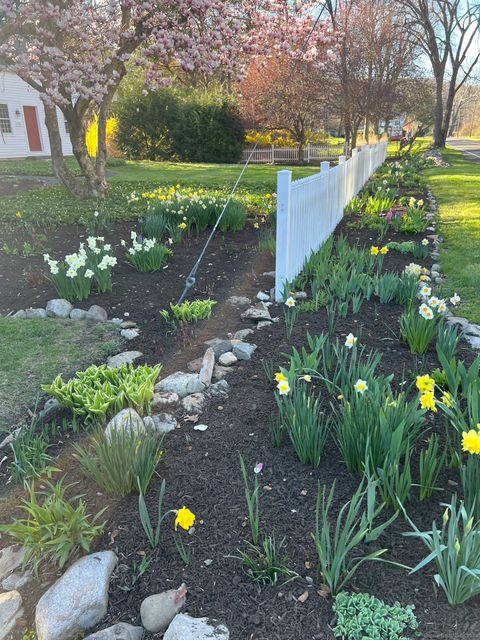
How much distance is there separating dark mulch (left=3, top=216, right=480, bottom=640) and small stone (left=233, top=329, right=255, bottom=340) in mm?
866

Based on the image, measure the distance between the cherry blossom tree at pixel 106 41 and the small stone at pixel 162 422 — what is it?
6674 millimetres

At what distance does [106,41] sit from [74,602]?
911cm

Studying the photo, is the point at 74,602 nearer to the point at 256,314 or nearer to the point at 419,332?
the point at 419,332

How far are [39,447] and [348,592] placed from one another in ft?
4.95

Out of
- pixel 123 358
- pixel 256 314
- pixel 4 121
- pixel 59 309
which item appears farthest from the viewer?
pixel 4 121

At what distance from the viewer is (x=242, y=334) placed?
376 centimetres

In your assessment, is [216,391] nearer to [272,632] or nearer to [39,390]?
[39,390]

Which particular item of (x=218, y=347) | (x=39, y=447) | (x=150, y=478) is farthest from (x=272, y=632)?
(x=218, y=347)

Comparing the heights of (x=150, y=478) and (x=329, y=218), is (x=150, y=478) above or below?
below

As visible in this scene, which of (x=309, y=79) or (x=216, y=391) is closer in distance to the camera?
(x=216, y=391)

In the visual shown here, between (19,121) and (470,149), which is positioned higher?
(19,121)

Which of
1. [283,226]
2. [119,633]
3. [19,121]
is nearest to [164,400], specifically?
[119,633]

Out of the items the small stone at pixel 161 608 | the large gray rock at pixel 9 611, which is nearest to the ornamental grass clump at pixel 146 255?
the large gray rock at pixel 9 611

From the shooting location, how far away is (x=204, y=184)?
12.1m
